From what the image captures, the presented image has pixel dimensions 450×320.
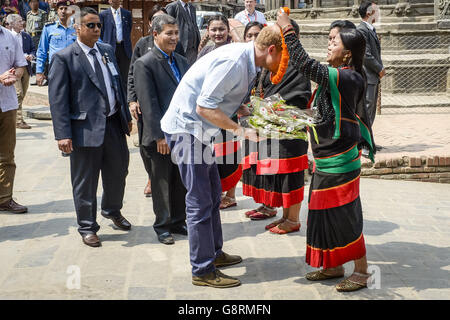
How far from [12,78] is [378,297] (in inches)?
156

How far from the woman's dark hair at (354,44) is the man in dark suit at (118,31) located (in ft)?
17.3

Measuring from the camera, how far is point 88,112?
497cm

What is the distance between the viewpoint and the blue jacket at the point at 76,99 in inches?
192

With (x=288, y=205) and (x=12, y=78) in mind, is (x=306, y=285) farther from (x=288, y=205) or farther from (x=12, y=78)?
(x=12, y=78)

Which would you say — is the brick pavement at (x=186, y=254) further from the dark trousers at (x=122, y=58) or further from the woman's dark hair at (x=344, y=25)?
the dark trousers at (x=122, y=58)

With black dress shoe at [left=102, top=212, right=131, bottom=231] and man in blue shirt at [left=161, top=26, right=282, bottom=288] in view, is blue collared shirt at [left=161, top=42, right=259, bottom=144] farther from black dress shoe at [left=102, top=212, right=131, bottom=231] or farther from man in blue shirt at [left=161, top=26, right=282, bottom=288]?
black dress shoe at [left=102, top=212, right=131, bottom=231]

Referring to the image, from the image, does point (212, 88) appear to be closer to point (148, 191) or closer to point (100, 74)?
point (100, 74)

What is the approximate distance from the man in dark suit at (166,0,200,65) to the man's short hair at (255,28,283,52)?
3.84m

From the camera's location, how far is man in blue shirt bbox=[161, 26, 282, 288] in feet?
12.4

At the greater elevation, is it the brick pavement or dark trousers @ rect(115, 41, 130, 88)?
dark trousers @ rect(115, 41, 130, 88)

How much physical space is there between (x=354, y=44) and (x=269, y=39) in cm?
59

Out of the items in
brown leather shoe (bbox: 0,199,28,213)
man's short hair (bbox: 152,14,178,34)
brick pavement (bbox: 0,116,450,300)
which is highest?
man's short hair (bbox: 152,14,178,34)

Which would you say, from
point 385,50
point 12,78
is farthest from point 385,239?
point 385,50

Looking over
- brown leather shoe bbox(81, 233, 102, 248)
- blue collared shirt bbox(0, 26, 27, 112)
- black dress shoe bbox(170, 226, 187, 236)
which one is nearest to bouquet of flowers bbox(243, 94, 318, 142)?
black dress shoe bbox(170, 226, 187, 236)
